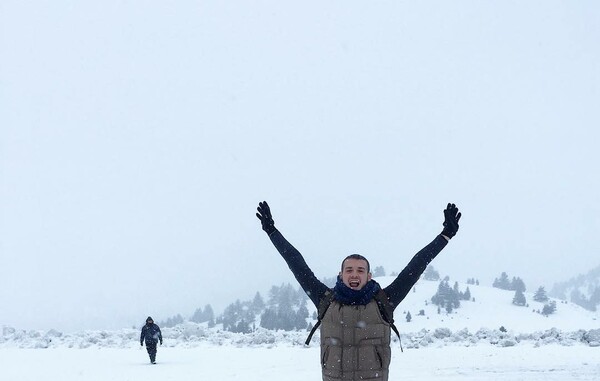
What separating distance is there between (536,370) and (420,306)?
4002 inches

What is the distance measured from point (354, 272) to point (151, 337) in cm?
1442

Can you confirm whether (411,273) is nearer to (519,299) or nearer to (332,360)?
(332,360)

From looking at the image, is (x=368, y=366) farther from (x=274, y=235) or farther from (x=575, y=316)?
(x=575, y=316)

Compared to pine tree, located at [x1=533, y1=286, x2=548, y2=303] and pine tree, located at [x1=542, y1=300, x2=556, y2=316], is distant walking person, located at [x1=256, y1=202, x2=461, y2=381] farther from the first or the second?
pine tree, located at [x1=533, y1=286, x2=548, y2=303]

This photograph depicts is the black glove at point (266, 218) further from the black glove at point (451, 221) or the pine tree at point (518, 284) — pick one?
the pine tree at point (518, 284)

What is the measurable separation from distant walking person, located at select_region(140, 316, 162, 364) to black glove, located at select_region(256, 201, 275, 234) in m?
13.4

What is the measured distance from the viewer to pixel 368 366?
3.64 m

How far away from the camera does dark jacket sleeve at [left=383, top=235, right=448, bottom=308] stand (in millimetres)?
3824

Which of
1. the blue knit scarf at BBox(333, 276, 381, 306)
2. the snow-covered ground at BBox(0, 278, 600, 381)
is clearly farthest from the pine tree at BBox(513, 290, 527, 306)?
the blue knit scarf at BBox(333, 276, 381, 306)

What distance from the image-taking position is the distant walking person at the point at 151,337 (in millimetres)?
16156

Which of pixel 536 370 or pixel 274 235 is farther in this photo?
pixel 536 370

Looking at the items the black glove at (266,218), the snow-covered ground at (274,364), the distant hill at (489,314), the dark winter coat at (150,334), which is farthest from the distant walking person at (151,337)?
the distant hill at (489,314)

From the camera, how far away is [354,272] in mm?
3672

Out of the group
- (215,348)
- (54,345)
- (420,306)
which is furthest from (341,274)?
(420,306)
